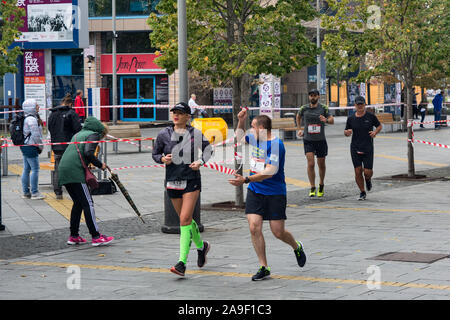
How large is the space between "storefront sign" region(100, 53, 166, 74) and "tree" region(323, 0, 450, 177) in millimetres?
27789

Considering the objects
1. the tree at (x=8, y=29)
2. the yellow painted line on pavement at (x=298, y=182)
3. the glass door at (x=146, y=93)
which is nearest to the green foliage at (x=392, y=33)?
the yellow painted line on pavement at (x=298, y=182)

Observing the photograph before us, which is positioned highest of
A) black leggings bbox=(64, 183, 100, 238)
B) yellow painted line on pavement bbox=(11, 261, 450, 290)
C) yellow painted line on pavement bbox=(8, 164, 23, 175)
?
black leggings bbox=(64, 183, 100, 238)

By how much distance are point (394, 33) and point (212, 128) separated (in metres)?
12.1

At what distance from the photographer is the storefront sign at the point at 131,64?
45.0 m

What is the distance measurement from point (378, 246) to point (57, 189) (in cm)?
678

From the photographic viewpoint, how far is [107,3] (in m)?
45.4

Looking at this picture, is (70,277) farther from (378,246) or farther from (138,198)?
(138,198)

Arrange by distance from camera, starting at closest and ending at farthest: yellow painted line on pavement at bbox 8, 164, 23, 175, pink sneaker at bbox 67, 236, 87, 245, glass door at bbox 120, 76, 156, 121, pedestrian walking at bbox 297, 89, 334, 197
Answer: pink sneaker at bbox 67, 236, 87, 245 → pedestrian walking at bbox 297, 89, 334, 197 → yellow painted line on pavement at bbox 8, 164, 23, 175 → glass door at bbox 120, 76, 156, 121

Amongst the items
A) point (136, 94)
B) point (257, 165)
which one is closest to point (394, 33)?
point (257, 165)

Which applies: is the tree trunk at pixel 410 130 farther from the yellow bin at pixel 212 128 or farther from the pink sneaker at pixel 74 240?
the yellow bin at pixel 212 128

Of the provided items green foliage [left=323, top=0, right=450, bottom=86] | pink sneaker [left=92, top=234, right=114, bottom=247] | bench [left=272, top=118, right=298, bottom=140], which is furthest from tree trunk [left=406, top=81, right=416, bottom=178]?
bench [left=272, top=118, right=298, bottom=140]

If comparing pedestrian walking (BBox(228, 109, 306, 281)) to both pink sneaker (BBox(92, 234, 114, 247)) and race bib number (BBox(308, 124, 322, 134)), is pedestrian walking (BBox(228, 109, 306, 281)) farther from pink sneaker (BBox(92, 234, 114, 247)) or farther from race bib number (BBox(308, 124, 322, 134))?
race bib number (BBox(308, 124, 322, 134))

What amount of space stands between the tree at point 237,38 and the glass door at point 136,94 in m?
31.0

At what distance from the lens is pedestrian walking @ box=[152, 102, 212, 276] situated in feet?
27.8
